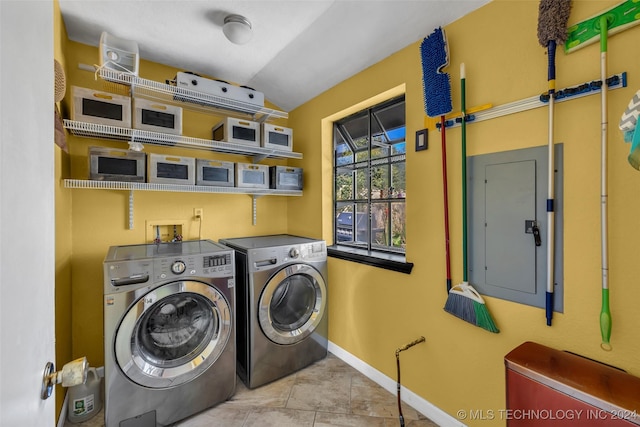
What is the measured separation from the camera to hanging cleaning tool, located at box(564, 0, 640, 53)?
1014 millimetres

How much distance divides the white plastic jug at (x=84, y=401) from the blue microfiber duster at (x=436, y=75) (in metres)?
2.62

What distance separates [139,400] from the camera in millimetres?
1556

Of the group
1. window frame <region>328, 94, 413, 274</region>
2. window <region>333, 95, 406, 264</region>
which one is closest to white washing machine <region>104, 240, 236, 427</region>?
window frame <region>328, 94, 413, 274</region>

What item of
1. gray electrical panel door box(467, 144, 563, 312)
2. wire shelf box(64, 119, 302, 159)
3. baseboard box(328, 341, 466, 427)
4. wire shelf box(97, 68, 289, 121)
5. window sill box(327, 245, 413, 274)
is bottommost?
baseboard box(328, 341, 466, 427)

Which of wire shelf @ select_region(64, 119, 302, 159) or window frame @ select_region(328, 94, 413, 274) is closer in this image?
wire shelf @ select_region(64, 119, 302, 159)

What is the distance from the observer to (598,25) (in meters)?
1.09

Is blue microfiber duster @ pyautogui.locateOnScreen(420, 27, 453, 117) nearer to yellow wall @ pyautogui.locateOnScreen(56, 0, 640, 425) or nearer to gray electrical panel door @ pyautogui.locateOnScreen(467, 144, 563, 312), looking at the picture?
yellow wall @ pyautogui.locateOnScreen(56, 0, 640, 425)

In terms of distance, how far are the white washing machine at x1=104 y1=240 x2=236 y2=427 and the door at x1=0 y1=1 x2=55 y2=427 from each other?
0.90 metres

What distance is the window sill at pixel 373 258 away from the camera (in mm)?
1865

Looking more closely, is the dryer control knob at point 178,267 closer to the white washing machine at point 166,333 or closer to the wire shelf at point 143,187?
the white washing machine at point 166,333

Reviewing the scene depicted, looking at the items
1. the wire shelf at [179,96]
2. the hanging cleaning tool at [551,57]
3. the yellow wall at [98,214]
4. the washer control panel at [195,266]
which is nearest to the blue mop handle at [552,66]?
the hanging cleaning tool at [551,57]

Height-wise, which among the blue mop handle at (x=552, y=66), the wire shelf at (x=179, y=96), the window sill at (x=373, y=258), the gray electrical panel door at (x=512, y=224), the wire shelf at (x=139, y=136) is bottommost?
the window sill at (x=373, y=258)

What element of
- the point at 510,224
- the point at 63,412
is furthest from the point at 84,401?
the point at 510,224

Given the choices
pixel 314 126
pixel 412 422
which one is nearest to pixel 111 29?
pixel 314 126
